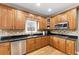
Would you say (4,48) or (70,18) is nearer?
(4,48)

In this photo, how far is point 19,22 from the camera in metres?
3.58

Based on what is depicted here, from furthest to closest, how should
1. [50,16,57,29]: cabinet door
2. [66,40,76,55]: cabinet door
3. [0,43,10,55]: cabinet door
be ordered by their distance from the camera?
[50,16,57,29]: cabinet door, [66,40,76,55]: cabinet door, [0,43,10,55]: cabinet door

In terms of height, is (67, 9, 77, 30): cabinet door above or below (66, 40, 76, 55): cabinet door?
above

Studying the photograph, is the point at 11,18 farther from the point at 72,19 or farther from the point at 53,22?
the point at 53,22

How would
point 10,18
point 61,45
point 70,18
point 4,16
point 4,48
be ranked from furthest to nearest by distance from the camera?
point 61,45, point 70,18, point 10,18, point 4,16, point 4,48

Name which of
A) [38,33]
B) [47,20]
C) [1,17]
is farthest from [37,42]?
[1,17]

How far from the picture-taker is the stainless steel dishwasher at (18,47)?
118 inches

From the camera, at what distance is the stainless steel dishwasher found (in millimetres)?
3003

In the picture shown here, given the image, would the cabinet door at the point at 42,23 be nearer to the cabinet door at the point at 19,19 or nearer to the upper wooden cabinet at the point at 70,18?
the upper wooden cabinet at the point at 70,18

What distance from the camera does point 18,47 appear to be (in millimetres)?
3256

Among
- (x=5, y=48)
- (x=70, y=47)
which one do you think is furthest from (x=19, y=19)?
(x=70, y=47)

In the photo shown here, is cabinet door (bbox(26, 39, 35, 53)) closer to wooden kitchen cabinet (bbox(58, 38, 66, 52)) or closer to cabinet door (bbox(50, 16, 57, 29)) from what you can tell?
wooden kitchen cabinet (bbox(58, 38, 66, 52))

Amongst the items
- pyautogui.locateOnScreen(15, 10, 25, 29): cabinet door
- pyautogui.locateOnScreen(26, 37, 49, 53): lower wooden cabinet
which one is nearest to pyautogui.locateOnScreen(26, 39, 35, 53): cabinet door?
pyautogui.locateOnScreen(26, 37, 49, 53): lower wooden cabinet

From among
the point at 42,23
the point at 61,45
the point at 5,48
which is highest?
the point at 42,23
